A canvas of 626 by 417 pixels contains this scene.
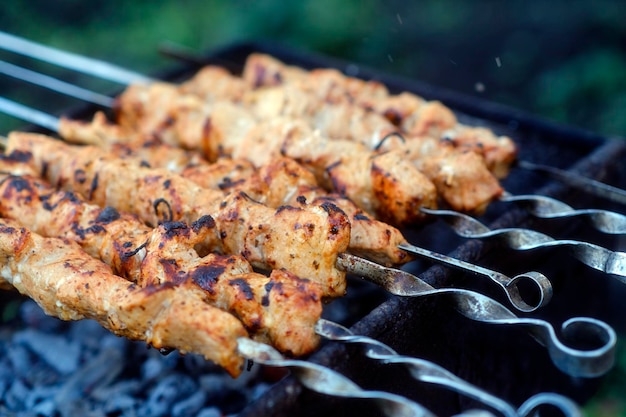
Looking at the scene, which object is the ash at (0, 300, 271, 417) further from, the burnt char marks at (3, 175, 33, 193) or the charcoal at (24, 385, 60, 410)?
the burnt char marks at (3, 175, 33, 193)

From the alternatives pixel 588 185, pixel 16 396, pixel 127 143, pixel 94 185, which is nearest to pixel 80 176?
pixel 94 185

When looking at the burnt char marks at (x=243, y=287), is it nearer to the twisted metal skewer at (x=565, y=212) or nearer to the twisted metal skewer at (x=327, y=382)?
the twisted metal skewer at (x=327, y=382)

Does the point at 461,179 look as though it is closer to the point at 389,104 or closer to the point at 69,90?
the point at 389,104

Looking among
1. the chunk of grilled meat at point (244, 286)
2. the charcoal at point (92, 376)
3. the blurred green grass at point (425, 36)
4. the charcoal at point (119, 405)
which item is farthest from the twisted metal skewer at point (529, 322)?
the blurred green grass at point (425, 36)

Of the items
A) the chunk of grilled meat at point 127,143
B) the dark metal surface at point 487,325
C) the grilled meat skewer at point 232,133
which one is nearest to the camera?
the dark metal surface at point 487,325

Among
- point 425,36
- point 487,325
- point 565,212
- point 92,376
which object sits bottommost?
point 92,376
